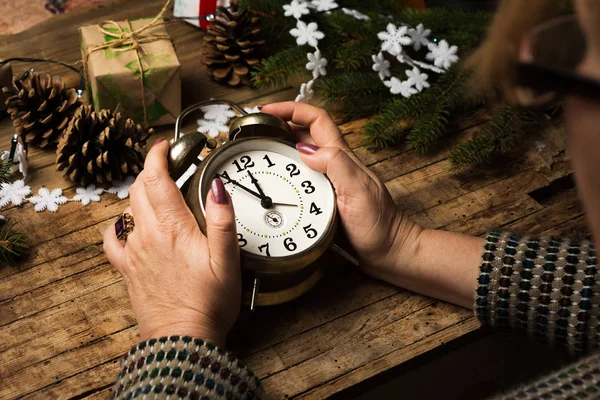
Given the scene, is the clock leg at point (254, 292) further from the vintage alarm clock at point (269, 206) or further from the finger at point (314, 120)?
the finger at point (314, 120)

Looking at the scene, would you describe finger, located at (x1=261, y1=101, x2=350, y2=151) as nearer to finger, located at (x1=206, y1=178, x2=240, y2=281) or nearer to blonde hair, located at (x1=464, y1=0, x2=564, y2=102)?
finger, located at (x1=206, y1=178, x2=240, y2=281)

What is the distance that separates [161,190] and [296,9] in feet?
2.31

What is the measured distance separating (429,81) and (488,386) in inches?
28.7

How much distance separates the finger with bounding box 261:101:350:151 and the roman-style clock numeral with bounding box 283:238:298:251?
262 millimetres

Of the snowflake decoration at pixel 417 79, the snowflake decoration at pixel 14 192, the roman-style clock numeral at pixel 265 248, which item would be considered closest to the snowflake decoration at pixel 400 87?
the snowflake decoration at pixel 417 79

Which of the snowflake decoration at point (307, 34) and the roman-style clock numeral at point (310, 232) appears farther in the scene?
the snowflake decoration at point (307, 34)

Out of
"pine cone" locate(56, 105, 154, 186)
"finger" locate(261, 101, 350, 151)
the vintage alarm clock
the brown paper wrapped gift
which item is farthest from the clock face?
the brown paper wrapped gift

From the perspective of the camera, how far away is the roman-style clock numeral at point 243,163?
1.24 meters

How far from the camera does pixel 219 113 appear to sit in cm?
159

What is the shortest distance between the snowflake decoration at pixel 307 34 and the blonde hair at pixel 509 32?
838 millimetres

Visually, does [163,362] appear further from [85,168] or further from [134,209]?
[85,168]

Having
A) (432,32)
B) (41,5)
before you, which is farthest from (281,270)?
(41,5)

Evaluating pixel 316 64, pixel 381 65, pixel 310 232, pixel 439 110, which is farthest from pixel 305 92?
pixel 310 232

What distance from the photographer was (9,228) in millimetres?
1330
